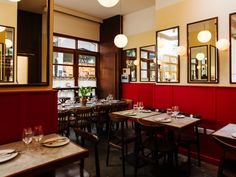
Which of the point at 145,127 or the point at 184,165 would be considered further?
the point at 184,165

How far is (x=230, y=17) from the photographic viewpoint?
327 centimetres

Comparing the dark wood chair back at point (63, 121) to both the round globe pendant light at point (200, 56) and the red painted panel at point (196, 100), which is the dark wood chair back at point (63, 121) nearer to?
the red painted panel at point (196, 100)

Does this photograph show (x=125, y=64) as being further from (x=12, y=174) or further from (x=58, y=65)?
(x=12, y=174)

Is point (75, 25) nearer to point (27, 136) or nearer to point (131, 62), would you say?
point (131, 62)

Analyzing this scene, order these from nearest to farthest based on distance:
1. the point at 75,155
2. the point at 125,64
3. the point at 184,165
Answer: the point at 75,155, the point at 184,165, the point at 125,64

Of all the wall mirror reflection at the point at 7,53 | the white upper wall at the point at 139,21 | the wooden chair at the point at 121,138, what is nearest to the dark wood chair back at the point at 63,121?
the wooden chair at the point at 121,138

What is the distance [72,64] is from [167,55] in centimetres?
340

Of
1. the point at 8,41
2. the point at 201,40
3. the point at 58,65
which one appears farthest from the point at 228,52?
the point at 58,65

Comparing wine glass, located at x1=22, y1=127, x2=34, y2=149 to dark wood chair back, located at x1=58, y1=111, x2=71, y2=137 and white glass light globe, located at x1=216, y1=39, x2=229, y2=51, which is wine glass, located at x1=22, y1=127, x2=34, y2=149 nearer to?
dark wood chair back, located at x1=58, y1=111, x2=71, y2=137

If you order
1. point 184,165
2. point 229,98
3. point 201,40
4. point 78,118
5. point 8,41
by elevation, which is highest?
point 201,40

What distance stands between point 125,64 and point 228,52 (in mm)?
3581

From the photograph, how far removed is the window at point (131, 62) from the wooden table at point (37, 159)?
455 centimetres

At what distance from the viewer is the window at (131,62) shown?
610 cm

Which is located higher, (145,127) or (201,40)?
(201,40)
